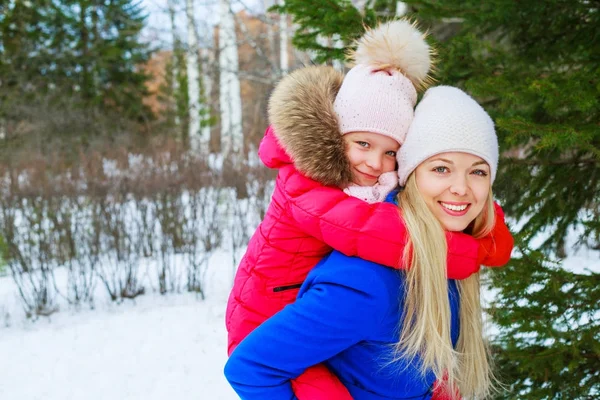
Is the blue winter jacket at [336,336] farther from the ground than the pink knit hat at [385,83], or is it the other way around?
the pink knit hat at [385,83]

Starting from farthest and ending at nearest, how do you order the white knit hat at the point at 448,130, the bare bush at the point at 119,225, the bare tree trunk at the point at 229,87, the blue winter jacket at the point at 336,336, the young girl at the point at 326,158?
the bare tree trunk at the point at 229,87 → the bare bush at the point at 119,225 → the young girl at the point at 326,158 → the white knit hat at the point at 448,130 → the blue winter jacket at the point at 336,336

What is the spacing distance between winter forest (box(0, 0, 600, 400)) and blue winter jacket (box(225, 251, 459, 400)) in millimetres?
941

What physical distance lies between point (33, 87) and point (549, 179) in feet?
69.3

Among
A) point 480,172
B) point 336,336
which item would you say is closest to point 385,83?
point 480,172

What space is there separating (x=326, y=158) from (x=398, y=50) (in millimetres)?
426

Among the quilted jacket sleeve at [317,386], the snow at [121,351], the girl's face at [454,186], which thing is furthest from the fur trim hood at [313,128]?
the snow at [121,351]

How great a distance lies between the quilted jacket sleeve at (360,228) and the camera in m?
1.46

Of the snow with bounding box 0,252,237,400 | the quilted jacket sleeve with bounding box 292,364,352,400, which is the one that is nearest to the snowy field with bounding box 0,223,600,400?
the snow with bounding box 0,252,237,400

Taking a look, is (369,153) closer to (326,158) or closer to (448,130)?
(326,158)

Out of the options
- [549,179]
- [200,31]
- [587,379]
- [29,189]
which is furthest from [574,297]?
[200,31]

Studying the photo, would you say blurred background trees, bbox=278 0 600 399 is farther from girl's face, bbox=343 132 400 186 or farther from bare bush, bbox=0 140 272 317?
bare bush, bbox=0 140 272 317

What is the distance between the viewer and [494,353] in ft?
9.34

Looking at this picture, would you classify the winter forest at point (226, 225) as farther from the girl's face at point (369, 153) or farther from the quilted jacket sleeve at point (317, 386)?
the quilted jacket sleeve at point (317, 386)

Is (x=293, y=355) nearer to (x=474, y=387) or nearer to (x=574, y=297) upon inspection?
(x=474, y=387)
